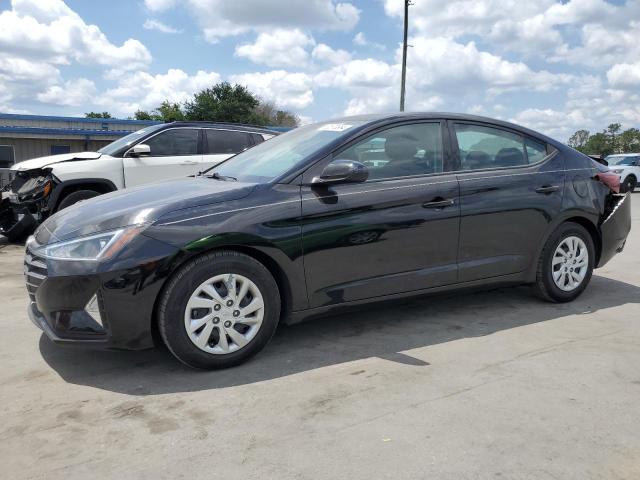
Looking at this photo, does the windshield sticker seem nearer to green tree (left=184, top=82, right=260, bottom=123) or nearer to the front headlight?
the front headlight

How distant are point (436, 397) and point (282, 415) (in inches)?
33.6

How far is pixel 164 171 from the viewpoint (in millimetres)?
8703

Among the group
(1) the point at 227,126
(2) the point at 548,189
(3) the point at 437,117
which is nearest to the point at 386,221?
(3) the point at 437,117

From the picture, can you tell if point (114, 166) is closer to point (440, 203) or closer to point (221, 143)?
point (221, 143)

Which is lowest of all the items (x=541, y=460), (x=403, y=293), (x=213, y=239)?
(x=541, y=460)

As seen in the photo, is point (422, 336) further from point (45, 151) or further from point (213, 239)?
point (45, 151)

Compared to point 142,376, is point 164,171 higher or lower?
higher

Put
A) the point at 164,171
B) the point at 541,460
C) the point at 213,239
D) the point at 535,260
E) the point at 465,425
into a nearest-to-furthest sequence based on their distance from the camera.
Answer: the point at 541,460
the point at 465,425
the point at 213,239
the point at 535,260
the point at 164,171

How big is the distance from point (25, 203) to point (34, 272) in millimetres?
5217

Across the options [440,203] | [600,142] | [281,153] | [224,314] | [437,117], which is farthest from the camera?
[600,142]

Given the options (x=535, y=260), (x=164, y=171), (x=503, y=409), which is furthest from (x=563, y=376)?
(x=164, y=171)

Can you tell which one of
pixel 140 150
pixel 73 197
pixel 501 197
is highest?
pixel 140 150

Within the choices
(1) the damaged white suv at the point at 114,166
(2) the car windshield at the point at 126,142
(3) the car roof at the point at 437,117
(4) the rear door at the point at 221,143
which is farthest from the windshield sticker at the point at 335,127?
(2) the car windshield at the point at 126,142

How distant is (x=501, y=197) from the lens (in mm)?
4520
